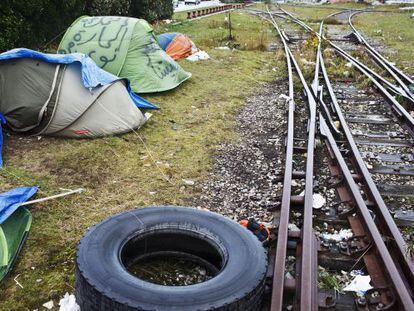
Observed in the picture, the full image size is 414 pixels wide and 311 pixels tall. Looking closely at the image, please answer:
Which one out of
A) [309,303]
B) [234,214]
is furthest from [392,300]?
[234,214]

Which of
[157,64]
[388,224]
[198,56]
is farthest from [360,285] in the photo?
[198,56]

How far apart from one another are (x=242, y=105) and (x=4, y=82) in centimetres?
504

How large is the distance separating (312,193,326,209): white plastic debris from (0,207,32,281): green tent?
3.37 metres

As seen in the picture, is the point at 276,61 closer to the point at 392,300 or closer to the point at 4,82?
the point at 4,82

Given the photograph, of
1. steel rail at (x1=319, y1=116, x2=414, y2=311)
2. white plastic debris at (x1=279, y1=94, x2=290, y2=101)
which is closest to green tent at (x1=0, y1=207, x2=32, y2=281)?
steel rail at (x1=319, y1=116, x2=414, y2=311)

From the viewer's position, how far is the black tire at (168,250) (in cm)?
353

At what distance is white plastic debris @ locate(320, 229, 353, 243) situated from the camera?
517 centimetres

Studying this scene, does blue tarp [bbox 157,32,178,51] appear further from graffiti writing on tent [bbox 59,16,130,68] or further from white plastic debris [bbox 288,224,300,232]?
white plastic debris [bbox 288,224,300,232]

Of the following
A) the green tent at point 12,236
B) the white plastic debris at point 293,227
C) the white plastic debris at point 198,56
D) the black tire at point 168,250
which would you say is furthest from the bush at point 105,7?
the black tire at point 168,250

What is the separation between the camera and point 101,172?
676cm

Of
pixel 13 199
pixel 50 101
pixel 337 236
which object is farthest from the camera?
pixel 50 101

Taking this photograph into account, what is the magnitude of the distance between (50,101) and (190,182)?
2874 mm

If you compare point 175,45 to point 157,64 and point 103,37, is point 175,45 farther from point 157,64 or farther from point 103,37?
point 103,37

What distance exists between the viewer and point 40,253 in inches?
190
